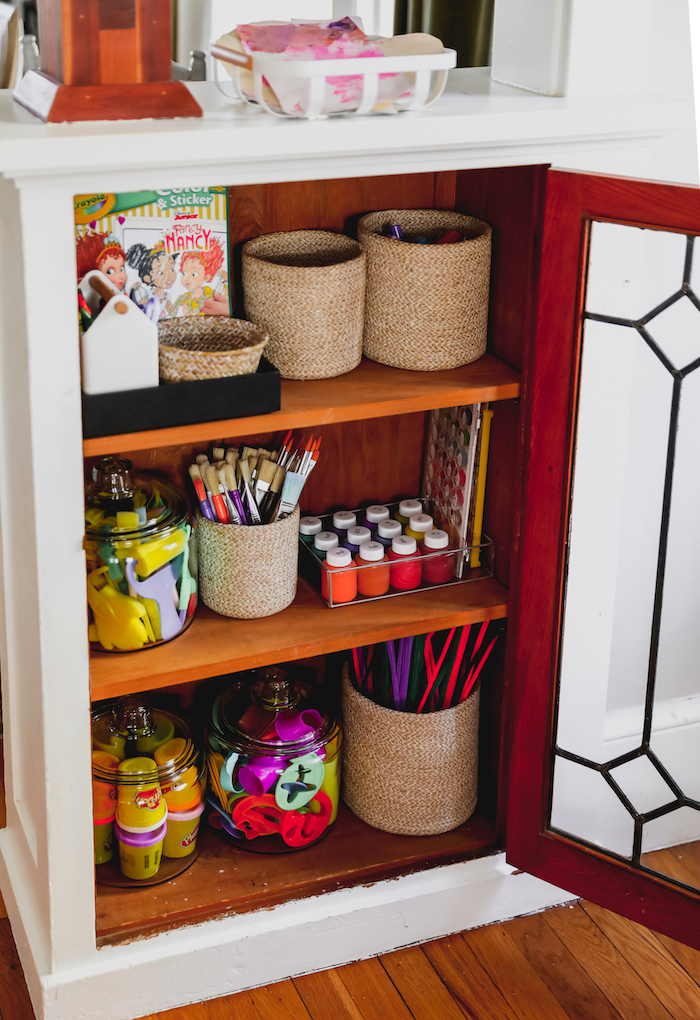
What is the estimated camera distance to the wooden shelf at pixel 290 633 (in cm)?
142

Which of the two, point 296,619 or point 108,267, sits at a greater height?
point 108,267

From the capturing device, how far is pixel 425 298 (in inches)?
58.2

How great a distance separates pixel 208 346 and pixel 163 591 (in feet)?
1.09

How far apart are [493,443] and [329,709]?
0.51 meters

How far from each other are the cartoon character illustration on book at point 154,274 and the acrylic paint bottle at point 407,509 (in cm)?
51

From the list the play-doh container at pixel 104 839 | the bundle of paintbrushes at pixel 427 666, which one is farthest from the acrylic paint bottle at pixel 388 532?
the play-doh container at pixel 104 839

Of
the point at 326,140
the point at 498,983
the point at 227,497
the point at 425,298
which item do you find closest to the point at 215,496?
the point at 227,497

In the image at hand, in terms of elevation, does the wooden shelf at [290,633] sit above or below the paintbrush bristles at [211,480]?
below

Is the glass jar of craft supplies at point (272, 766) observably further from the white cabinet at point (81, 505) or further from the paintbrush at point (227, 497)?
the paintbrush at point (227, 497)

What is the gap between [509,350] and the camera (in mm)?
1558

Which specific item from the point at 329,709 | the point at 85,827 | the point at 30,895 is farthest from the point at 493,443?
the point at 30,895

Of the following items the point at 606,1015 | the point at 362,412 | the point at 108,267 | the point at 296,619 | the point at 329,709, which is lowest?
the point at 606,1015

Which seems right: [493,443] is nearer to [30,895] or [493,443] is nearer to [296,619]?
[296,619]

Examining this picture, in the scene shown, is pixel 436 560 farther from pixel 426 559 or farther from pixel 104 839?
pixel 104 839
